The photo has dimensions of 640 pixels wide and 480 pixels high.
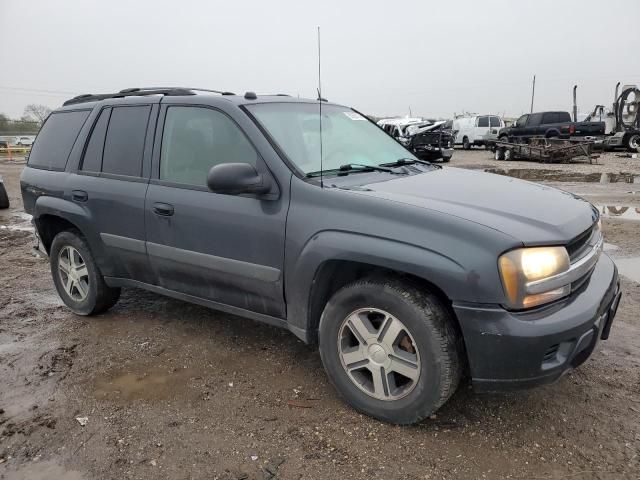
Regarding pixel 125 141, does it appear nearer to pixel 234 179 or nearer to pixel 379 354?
pixel 234 179

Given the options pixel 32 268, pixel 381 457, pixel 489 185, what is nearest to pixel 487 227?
pixel 489 185

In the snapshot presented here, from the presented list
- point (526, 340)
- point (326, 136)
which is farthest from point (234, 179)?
point (526, 340)

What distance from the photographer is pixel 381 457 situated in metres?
2.49

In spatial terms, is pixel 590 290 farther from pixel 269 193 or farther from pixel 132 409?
pixel 132 409

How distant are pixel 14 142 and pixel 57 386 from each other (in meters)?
51.4

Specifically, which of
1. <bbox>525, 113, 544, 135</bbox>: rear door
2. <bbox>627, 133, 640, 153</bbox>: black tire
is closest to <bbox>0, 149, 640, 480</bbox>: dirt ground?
<bbox>525, 113, 544, 135</bbox>: rear door

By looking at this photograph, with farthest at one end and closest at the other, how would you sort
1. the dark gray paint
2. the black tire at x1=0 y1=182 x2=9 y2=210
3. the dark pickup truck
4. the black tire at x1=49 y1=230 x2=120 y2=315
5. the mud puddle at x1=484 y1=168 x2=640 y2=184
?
the dark pickup truck
the mud puddle at x1=484 y1=168 x2=640 y2=184
the black tire at x1=0 y1=182 x2=9 y2=210
the black tire at x1=49 y1=230 x2=120 y2=315
the dark gray paint

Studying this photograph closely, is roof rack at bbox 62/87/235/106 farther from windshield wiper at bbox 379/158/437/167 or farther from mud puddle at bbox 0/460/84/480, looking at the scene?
mud puddle at bbox 0/460/84/480

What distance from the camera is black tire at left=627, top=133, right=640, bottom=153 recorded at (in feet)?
69.9

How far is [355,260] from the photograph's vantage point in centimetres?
262

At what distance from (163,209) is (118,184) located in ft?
1.84

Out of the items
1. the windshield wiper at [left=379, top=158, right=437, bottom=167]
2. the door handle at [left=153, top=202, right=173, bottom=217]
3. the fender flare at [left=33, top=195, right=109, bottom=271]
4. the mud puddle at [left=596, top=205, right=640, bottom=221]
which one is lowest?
the mud puddle at [left=596, top=205, right=640, bottom=221]

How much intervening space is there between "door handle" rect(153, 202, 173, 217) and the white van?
26.5m

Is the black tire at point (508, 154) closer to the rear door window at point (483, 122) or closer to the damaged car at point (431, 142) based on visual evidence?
the damaged car at point (431, 142)
